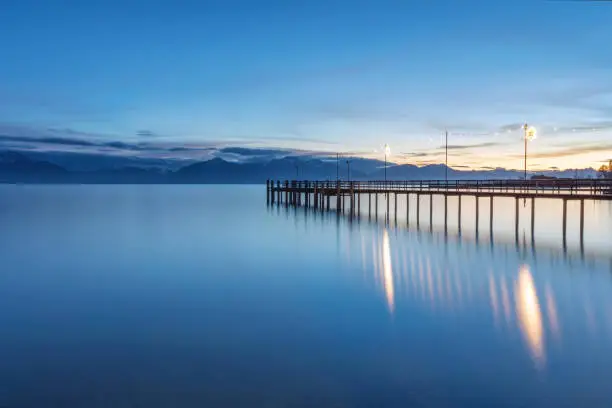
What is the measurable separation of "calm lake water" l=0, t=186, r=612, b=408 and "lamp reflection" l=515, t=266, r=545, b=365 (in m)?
0.08

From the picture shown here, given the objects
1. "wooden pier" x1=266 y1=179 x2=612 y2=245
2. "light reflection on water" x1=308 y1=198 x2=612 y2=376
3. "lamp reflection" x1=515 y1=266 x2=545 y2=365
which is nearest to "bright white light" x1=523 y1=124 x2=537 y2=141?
"wooden pier" x1=266 y1=179 x2=612 y2=245

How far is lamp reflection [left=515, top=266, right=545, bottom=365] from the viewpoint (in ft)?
47.9

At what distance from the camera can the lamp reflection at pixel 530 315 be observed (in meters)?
14.6

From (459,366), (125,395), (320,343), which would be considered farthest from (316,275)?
(125,395)

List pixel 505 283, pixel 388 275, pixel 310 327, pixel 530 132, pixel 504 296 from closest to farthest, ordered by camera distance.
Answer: pixel 310 327 → pixel 504 296 → pixel 505 283 → pixel 388 275 → pixel 530 132

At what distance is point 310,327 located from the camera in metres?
16.7

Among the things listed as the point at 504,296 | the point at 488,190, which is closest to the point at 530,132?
the point at 488,190

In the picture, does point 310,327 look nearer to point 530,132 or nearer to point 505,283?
point 505,283

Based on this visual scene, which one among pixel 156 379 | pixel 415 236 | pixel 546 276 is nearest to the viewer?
pixel 156 379

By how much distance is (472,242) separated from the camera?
37.0 m

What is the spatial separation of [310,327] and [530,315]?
297 inches

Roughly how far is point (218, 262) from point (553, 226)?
35.6m

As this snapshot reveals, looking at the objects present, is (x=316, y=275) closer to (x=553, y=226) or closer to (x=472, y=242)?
(x=472, y=242)

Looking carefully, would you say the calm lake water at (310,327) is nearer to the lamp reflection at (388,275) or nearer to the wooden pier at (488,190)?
the lamp reflection at (388,275)
